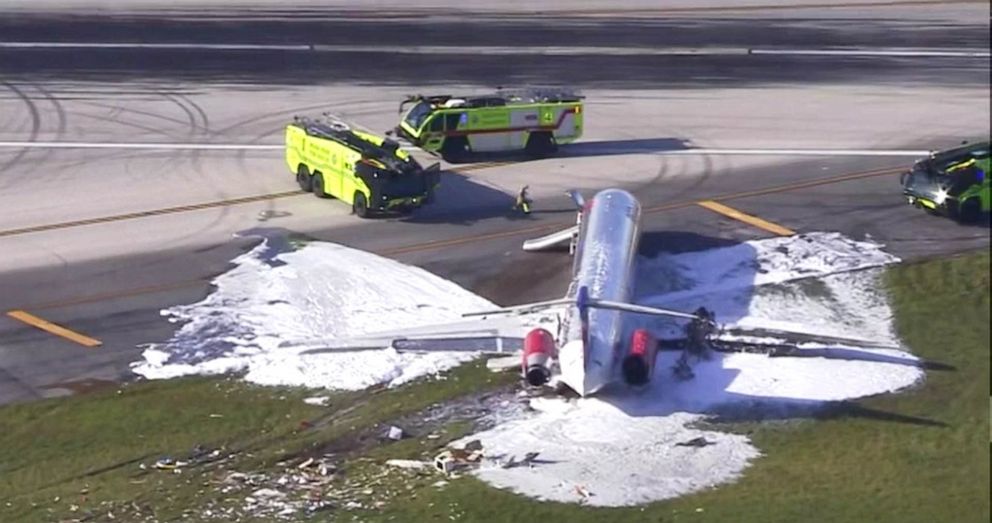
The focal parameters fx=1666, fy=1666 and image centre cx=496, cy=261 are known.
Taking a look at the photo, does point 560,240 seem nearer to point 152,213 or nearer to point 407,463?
point 152,213

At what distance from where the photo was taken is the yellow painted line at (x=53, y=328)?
142 feet

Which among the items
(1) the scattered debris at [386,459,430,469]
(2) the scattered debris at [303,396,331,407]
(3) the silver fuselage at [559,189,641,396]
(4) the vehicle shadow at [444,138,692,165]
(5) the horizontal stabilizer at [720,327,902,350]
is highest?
(3) the silver fuselage at [559,189,641,396]

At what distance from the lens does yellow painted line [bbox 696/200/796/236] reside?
170ft

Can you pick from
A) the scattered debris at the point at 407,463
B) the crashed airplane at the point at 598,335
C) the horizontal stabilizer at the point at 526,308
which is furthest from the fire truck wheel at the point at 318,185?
the scattered debris at the point at 407,463

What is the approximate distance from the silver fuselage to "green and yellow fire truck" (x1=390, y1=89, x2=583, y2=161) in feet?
36.5

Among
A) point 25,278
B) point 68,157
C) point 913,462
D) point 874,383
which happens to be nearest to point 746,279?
point 874,383

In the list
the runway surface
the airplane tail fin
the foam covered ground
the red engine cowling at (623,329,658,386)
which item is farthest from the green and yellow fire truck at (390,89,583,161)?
the red engine cowling at (623,329,658,386)

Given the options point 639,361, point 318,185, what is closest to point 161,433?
point 639,361

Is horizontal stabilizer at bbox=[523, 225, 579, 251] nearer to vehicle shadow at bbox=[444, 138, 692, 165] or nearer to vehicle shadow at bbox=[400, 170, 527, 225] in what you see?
vehicle shadow at bbox=[400, 170, 527, 225]

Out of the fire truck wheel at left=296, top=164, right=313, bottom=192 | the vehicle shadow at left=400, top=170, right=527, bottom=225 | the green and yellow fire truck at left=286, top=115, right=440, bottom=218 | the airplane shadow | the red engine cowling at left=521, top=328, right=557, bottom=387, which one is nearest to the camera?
the red engine cowling at left=521, top=328, right=557, bottom=387

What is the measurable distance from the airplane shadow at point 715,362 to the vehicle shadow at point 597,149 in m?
10.9

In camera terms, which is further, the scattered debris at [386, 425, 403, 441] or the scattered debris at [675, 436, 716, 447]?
the scattered debris at [386, 425, 403, 441]

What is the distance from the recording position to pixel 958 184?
51500 mm

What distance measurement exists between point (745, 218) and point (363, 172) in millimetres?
12214
